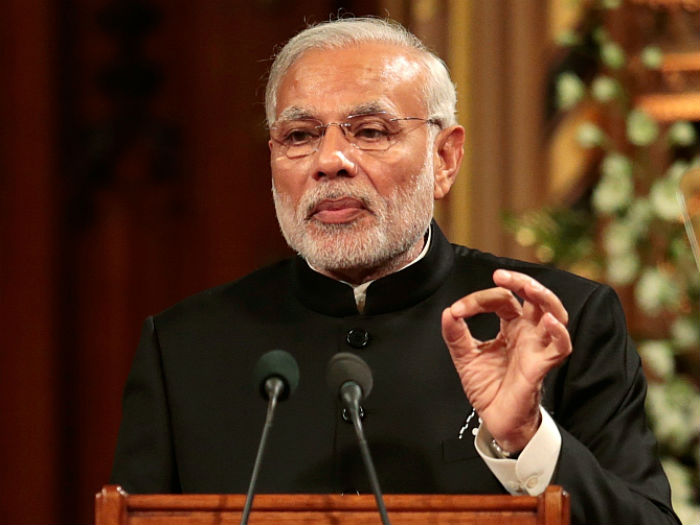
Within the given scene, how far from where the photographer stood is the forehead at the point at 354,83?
2596mm

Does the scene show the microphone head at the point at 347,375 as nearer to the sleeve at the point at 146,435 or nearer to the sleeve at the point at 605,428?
the sleeve at the point at 605,428

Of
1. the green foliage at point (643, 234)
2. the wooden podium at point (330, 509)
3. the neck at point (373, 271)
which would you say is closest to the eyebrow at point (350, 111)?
the neck at point (373, 271)

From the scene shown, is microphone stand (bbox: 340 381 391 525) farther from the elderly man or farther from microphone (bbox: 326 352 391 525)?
the elderly man

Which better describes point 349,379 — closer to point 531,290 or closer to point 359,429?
point 359,429

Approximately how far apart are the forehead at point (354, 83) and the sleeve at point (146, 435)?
64cm

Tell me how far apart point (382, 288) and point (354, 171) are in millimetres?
266

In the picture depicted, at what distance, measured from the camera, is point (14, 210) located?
4574mm

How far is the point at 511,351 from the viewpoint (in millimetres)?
2107

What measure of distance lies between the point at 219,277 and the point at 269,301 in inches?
78.9

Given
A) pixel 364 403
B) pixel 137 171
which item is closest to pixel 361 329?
pixel 364 403

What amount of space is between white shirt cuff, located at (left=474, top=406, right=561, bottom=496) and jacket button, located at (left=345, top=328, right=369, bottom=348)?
1.69ft

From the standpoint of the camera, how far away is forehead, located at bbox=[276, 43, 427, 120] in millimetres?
2596

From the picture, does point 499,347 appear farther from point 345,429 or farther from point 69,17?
point 69,17

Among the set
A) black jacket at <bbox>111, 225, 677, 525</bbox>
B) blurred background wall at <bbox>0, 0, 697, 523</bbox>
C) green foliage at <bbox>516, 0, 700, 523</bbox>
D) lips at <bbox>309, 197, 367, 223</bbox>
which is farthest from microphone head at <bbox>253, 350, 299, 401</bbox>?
blurred background wall at <bbox>0, 0, 697, 523</bbox>
